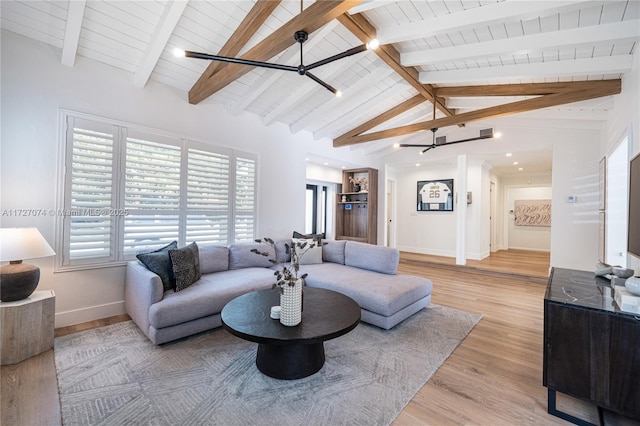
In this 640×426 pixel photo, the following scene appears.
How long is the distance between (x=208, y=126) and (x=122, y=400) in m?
3.28

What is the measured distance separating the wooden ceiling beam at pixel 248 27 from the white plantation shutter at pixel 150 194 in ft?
4.24

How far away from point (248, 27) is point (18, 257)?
2.78 m

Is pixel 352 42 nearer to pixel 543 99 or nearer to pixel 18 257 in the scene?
pixel 543 99

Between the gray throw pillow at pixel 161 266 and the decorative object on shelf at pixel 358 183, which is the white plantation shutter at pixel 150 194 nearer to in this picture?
the gray throw pillow at pixel 161 266

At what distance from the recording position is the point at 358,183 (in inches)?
293

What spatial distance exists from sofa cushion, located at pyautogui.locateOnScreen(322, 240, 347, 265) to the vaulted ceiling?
2279 millimetres

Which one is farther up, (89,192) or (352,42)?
(352,42)

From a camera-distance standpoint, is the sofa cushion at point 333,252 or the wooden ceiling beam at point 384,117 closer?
the sofa cushion at point 333,252

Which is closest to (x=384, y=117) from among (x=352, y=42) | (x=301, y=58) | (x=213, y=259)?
(x=352, y=42)

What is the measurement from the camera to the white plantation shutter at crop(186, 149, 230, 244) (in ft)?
12.1

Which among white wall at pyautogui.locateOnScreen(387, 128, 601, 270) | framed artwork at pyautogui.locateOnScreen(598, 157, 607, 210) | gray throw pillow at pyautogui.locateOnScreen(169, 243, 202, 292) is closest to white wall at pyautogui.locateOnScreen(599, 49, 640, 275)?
framed artwork at pyautogui.locateOnScreen(598, 157, 607, 210)

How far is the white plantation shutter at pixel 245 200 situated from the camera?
4266mm

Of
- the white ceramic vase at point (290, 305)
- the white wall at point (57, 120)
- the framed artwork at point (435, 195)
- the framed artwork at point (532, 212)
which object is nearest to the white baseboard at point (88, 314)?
the white wall at point (57, 120)

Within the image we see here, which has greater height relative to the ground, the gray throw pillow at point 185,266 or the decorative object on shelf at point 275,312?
the gray throw pillow at point 185,266
